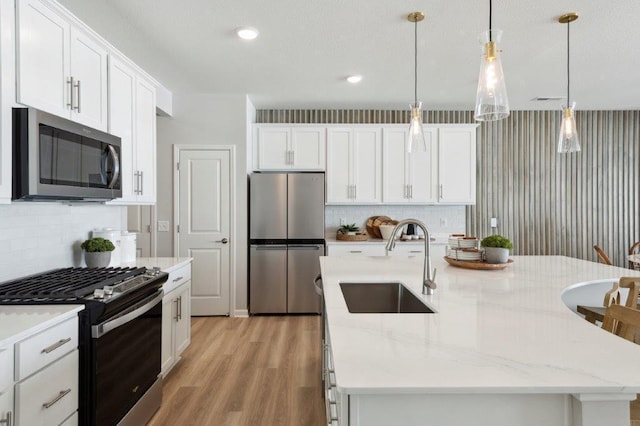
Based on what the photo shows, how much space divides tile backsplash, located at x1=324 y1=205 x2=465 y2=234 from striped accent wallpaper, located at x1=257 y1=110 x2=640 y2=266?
19 cm

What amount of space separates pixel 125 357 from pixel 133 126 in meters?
1.65

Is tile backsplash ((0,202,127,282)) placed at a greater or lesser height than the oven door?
greater

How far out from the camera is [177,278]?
117 inches

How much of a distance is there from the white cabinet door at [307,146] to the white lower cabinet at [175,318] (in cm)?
216

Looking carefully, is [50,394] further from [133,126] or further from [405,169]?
[405,169]

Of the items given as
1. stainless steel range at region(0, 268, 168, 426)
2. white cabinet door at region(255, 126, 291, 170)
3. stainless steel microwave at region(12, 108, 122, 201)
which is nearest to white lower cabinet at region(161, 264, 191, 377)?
stainless steel range at region(0, 268, 168, 426)

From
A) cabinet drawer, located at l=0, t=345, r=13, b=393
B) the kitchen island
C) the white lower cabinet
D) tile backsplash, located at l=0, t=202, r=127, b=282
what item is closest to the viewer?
the kitchen island

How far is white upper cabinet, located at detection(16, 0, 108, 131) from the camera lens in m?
1.73

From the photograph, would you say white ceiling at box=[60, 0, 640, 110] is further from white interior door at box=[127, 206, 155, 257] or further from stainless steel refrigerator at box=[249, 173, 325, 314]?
white interior door at box=[127, 206, 155, 257]

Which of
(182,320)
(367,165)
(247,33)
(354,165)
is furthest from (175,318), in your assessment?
(367,165)

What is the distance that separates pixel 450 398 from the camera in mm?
962

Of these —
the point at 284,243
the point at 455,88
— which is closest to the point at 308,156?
the point at 284,243

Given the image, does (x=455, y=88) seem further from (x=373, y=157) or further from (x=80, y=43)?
(x=80, y=43)

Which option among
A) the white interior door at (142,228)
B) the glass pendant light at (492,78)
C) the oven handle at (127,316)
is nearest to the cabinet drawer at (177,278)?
the oven handle at (127,316)
